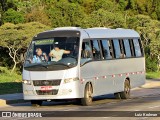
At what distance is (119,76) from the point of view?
24.6 meters

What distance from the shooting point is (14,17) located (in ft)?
231

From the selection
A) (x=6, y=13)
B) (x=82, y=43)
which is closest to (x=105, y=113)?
(x=82, y=43)

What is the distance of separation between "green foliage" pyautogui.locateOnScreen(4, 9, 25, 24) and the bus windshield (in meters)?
48.6

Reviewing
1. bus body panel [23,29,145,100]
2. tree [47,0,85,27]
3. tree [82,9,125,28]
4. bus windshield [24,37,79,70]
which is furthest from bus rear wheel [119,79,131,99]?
tree [47,0,85,27]

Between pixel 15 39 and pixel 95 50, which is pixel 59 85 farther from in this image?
pixel 15 39

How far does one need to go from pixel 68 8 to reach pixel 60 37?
63.9 metres

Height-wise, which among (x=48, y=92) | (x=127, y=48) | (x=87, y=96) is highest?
(x=127, y=48)

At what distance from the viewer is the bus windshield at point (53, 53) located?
67.4 feet

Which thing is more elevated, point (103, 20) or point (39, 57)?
point (103, 20)

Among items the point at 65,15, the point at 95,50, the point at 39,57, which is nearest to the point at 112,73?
the point at 95,50

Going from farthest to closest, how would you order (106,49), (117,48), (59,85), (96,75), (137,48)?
(137,48), (117,48), (106,49), (96,75), (59,85)

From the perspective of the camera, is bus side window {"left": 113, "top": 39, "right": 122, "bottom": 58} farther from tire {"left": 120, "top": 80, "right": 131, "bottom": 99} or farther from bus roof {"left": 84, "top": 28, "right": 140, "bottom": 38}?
tire {"left": 120, "top": 80, "right": 131, "bottom": 99}

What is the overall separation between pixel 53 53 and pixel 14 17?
5041 centimetres

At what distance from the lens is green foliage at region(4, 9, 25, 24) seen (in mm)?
69812
